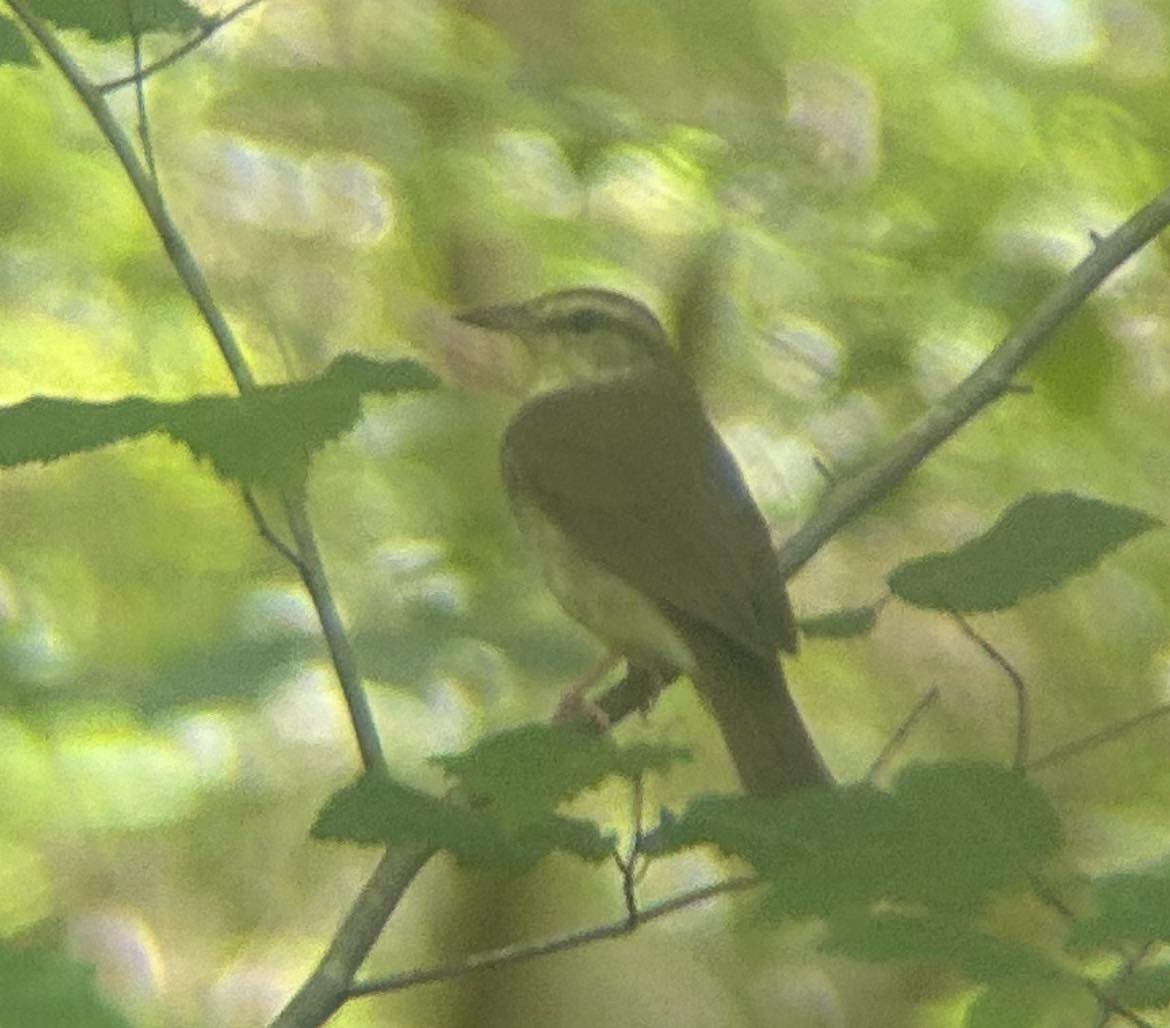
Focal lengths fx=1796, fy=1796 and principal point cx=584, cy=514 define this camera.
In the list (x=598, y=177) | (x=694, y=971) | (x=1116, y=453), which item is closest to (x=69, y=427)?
(x=598, y=177)

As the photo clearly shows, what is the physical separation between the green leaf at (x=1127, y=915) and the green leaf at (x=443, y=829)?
0.38 meters

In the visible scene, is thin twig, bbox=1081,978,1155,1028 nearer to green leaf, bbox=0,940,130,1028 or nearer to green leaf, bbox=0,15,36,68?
green leaf, bbox=0,940,130,1028

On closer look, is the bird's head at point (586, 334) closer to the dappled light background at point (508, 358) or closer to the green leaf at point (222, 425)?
the dappled light background at point (508, 358)

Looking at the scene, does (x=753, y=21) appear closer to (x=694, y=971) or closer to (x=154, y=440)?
(x=154, y=440)

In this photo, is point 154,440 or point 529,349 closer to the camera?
point 529,349

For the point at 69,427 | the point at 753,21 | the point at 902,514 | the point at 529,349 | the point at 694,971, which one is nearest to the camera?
the point at 69,427

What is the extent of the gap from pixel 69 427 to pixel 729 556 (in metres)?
1.20

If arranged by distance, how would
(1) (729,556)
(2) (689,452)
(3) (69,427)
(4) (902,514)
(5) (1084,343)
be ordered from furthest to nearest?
(4) (902,514) < (5) (1084,343) < (2) (689,452) < (1) (729,556) < (3) (69,427)

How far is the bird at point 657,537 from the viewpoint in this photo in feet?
7.37

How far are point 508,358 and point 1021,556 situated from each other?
2.43 m

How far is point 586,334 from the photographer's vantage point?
10.3ft

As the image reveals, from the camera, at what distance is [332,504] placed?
3.85m

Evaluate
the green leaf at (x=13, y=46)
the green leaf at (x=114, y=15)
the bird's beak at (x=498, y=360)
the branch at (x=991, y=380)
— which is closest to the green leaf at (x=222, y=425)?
the green leaf at (x=13, y=46)

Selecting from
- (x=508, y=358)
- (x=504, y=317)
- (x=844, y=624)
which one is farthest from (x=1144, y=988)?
(x=508, y=358)
